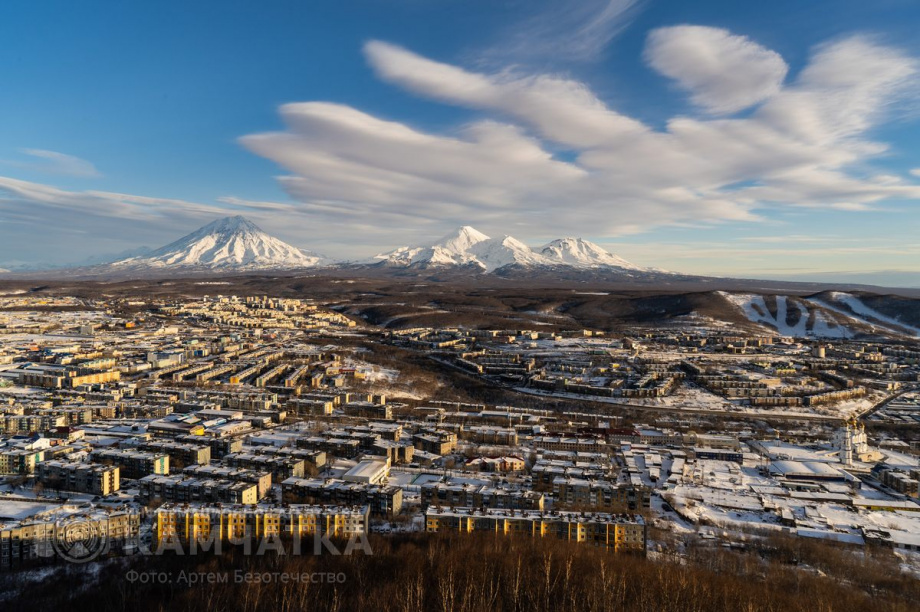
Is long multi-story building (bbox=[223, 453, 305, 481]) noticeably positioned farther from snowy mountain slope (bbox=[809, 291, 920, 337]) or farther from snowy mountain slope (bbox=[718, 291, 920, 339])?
snowy mountain slope (bbox=[809, 291, 920, 337])

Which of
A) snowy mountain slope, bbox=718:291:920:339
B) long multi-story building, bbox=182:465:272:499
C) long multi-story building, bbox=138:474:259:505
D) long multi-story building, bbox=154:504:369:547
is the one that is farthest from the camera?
snowy mountain slope, bbox=718:291:920:339

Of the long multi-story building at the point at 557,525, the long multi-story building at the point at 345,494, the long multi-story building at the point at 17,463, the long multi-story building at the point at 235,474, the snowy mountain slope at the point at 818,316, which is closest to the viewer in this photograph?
the long multi-story building at the point at 557,525

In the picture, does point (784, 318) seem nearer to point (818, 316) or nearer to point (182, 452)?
point (818, 316)

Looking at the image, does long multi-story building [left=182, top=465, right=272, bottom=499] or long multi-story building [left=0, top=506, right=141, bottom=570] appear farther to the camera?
long multi-story building [left=182, top=465, right=272, bottom=499]

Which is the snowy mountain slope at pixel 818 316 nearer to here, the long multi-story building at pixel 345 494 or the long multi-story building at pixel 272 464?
the long multi-story building at pixel 345 494

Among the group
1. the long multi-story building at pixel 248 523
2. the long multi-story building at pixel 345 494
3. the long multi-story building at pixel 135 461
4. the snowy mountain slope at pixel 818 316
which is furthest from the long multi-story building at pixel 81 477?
the snowy mountain slope at pixel 818 316

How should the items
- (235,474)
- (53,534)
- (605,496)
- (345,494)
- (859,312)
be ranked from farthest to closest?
(859,312), (235,474), (605,496), (345,494), (53,534)

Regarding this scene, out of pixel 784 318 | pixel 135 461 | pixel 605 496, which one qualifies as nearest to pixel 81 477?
pixel 135 461

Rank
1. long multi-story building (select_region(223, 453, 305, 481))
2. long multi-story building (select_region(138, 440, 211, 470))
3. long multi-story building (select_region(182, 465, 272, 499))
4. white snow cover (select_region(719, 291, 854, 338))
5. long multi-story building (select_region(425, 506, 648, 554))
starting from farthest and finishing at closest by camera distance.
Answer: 1. white snow cover (select_region(719, 291, 854, 338))
2. long multi-story building (select_region(138, 440, 211, 470))
3. long multi-story building (select_region(223, 453, 305, 481))
4. long multi-story building (select_region(182, 465, 272, 499))
5. long multi-story building (select_region(425, 506, 648, 554))

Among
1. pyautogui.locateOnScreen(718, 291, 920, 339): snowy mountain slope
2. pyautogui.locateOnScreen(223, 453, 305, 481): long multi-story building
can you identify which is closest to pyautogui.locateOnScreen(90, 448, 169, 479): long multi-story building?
pyautogui.locateOnScreen(223, 453, 305, 481): long multi-story building
